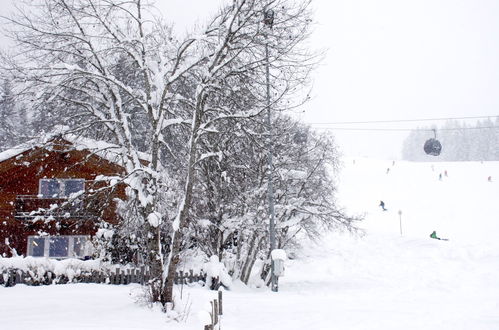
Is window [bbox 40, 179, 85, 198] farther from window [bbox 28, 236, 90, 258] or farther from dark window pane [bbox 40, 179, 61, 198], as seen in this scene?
window [bbox 28, 236, 90, 258]

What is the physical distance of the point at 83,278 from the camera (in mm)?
16219

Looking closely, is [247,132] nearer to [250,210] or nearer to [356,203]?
[250,210]

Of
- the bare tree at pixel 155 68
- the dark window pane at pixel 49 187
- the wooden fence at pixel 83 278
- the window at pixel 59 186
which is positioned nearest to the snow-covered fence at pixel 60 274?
the wooden fence at pixel 83 278

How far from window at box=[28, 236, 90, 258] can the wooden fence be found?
8142 millimetres

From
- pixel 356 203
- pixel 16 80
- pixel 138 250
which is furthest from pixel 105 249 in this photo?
pixel 356 203

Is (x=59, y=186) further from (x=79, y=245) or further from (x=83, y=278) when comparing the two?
(x=83, y=278)

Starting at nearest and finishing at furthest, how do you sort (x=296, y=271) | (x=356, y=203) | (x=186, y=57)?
(x=186, y=57) < (x=296, y=271) < (x=356, y=203)

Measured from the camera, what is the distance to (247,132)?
1074 cm

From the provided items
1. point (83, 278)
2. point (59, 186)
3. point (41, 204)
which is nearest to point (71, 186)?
point (59, 186)

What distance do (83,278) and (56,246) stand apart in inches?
382

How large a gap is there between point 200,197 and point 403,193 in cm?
4333

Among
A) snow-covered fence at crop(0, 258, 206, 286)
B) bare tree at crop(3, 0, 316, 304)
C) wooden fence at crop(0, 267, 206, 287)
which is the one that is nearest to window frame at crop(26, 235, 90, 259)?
snow-covered fence at crop(0, 258, 206, 286)

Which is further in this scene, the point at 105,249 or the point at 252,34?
the point at 105,249

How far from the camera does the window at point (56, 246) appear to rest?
958 inches
